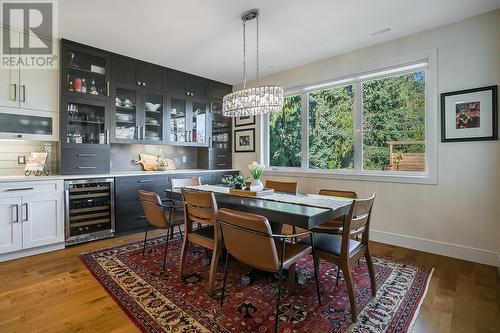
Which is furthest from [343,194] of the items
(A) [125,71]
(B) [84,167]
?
(A) [125,71]

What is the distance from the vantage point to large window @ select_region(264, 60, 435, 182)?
11.1 ft

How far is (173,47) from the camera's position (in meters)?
3.71

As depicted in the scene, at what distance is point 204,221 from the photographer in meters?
2.29

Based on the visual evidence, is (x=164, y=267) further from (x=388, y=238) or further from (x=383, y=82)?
(x=383, y=82)

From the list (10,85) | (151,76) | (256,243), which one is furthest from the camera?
(151,76)

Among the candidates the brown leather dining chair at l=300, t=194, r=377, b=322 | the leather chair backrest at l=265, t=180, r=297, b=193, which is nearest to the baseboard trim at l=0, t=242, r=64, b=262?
the leather chair backrest at l=265, t=180, r=297, b=193

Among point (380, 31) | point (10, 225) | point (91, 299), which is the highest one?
point (380, 31)

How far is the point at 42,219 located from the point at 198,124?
2.88 metres

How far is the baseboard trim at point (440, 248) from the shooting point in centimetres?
282

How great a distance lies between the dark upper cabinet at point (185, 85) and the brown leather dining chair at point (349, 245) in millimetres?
3641

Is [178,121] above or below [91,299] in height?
above

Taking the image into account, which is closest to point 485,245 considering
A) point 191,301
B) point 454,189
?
point 454,189

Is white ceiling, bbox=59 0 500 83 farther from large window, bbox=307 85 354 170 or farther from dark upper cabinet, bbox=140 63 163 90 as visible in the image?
large window, bbox=307 85 354 170

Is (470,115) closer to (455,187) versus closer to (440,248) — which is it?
(455,187)
